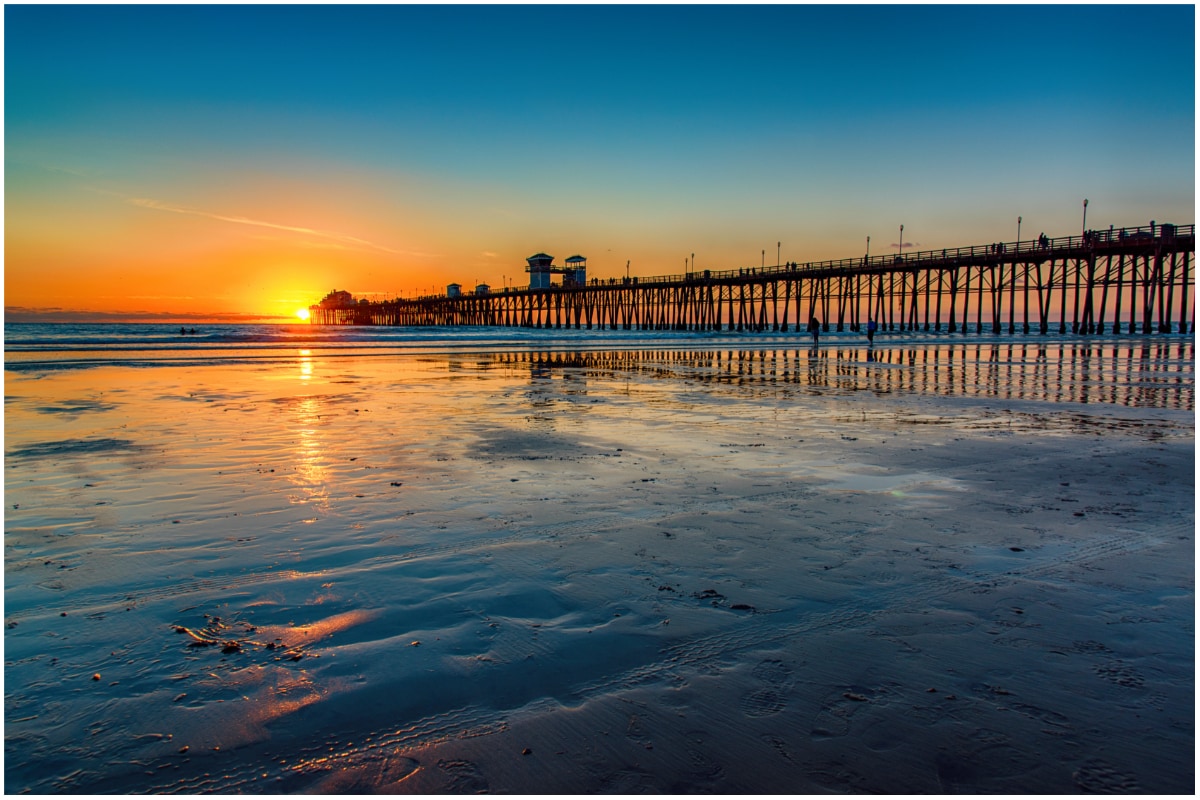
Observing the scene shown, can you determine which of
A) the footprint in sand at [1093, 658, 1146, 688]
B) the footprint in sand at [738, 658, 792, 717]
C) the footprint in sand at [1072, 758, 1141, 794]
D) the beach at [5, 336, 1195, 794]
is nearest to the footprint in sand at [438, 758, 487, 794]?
the beach at [5, 336, 1195, 794]

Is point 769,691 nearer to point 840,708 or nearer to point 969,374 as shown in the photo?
point 840,708

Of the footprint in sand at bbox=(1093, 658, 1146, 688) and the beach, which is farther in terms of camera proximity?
the footprint in sand at bbox=(1093, 658, 1146, 688)

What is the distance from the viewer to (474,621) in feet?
11.6

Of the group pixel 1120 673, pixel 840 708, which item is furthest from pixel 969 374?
pixel 840 708

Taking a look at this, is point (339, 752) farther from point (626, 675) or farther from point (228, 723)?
point (626, 675)

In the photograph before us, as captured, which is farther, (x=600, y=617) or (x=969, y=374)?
(x=969, y=374)

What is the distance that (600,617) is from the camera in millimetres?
3586

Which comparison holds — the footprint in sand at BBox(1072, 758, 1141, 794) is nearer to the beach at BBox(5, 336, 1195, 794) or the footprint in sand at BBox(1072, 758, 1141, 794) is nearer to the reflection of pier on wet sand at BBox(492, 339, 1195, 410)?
the beach at BBox(5, 336, 1195, 794)

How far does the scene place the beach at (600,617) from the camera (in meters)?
2.47

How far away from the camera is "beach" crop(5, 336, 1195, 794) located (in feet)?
8.12

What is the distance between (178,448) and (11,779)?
655cm

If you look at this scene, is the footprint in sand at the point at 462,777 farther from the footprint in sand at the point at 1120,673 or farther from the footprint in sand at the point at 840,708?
the footprint in sand at the point at 1120,673

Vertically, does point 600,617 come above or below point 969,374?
below

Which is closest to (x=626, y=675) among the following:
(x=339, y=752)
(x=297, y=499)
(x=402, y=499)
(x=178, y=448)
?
(x=339, y=752)
